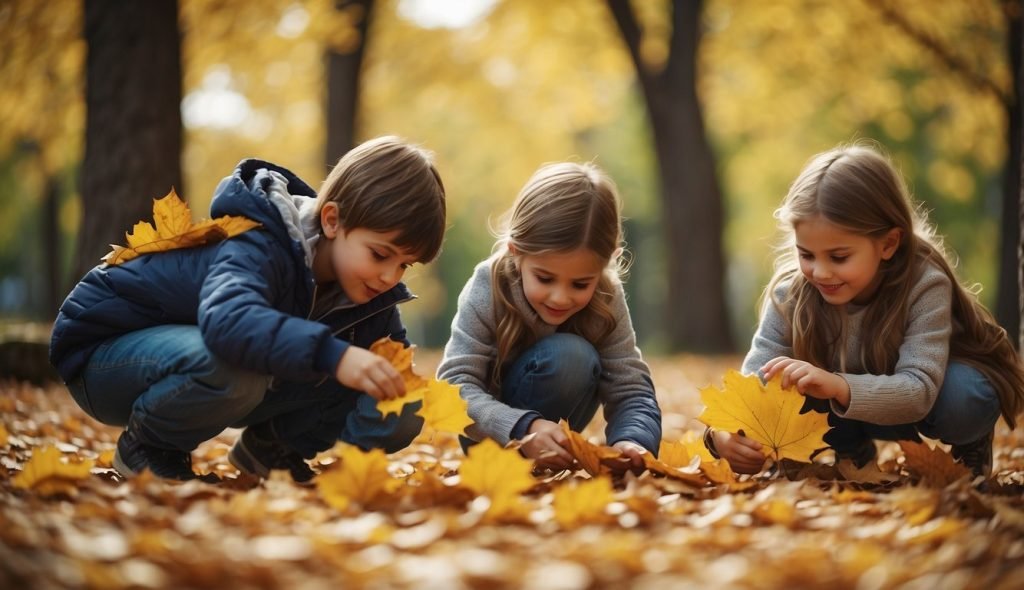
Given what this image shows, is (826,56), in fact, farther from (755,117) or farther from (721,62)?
(755,117)

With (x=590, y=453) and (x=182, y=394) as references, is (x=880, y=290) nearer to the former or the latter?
(x=590, y=453)

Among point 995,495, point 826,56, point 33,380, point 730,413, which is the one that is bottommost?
point 33,380

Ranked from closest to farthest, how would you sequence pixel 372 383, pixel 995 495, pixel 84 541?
pixel 84 541, pixel 372 383, pixel 995 495

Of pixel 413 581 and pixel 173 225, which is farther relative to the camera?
pixel 173 225

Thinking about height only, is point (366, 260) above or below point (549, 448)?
above

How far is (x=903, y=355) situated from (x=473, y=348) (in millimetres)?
1208

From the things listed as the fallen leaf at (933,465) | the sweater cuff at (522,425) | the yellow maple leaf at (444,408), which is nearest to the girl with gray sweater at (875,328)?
the fallen leaf at (933,465)

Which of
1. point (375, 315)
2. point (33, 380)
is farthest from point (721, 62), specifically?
point (375, 315)

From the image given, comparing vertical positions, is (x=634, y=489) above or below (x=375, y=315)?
below

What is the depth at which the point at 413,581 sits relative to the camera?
4.20 ft

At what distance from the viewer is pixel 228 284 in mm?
2055

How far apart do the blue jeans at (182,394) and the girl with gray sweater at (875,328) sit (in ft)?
3.42

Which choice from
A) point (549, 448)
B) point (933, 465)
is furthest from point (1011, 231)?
point (549, 448)

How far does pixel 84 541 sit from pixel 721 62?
10.7 metres
